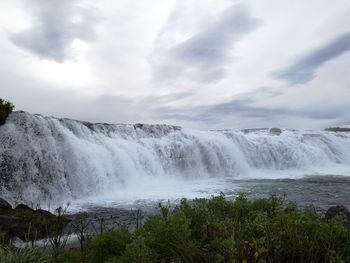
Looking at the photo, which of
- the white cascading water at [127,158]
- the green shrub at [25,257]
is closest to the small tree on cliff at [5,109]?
the white cascading water at [127,158]

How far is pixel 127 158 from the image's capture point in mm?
24672

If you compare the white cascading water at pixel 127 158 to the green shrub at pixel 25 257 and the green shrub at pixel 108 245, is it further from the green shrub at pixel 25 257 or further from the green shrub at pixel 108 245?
the green shrub at pixel 108 245

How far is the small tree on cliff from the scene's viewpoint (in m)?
19.6

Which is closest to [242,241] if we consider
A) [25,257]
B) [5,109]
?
[25,257]

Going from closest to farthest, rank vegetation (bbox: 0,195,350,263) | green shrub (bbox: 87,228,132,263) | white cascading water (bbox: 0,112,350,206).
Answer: vegetation (bbox: 0,195,350,263), green shrub (bbox: 87,228,132,263), white cascading water (bbox: 0,112,350,206)

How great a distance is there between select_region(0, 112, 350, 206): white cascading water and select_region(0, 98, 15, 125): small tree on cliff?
244 millimetres

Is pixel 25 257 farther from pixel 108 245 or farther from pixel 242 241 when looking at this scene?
pixel 242 241

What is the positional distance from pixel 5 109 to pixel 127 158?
24.1ft

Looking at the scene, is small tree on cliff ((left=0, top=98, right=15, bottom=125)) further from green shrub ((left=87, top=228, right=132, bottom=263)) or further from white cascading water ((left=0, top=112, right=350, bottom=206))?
green shrub ((left=87, top=228, right=132, bottom=263))

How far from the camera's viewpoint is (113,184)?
22.3m

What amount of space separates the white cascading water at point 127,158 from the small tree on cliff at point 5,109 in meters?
Answer: 0.24

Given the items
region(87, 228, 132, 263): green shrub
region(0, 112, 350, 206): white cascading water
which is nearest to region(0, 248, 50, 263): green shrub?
region(87, 228, 132, 263): green shrub

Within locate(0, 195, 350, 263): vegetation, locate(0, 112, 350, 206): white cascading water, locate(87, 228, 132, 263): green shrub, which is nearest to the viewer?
locate(0, 195, 350, 263): vegetation

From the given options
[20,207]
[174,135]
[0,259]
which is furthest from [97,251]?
[174,135]
